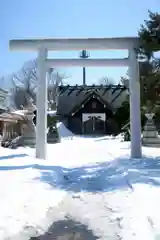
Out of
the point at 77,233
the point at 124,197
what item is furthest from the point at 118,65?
the point at 77,233

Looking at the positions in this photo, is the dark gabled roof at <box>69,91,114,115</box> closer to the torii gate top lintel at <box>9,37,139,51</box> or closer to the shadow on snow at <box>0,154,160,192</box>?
the torii gate top lintel at <box>9,37,139,51</box>

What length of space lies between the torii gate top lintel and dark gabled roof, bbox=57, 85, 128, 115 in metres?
29.2

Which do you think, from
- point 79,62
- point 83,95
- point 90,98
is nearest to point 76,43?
point 79,62

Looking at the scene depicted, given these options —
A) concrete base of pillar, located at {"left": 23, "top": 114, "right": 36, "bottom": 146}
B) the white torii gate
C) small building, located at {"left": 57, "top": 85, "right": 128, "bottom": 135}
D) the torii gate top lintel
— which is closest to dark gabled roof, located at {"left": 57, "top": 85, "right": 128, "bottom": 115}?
small building, located at {"left": 57, "top": 85, "right": 128, "bottom": 135}

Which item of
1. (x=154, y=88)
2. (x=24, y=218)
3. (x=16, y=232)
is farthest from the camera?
(x=154, y=88)

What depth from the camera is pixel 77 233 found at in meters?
4.51

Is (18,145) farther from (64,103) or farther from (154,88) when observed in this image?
(64,103)

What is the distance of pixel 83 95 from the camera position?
45812mm

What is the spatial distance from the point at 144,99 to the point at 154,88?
0.95 metres

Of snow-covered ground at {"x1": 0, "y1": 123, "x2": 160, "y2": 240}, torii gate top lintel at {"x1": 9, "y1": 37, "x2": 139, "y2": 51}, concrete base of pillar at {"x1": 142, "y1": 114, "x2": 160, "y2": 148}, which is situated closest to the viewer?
snow-covered ground at {"x1": 0, "y1": 123, "x2": 160, "y2": 240}

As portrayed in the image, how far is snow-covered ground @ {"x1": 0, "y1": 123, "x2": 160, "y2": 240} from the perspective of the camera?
4.52 meters

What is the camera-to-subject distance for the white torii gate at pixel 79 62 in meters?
12.1

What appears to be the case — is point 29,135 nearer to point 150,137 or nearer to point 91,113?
point 150,137

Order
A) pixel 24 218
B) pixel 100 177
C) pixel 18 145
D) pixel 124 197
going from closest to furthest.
Result: 1. pixel 24 218
2. pixel 124 197
3. pixel 100 177
4. pixel 18 145
